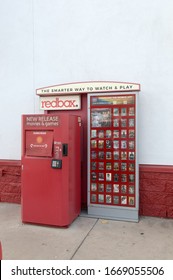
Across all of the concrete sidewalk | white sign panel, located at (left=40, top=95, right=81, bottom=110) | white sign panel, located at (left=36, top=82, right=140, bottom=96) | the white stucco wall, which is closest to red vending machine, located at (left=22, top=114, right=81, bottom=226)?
the concrete sidewalk

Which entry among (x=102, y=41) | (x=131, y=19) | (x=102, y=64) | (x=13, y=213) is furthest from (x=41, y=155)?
(x=131, y=19)

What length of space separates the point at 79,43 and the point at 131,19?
1.05m

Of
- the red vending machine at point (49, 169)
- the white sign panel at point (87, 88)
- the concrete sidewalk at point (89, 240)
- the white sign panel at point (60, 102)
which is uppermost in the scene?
the white sign panel at point (87, 88)

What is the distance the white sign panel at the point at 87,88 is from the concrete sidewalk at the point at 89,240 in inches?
91.6

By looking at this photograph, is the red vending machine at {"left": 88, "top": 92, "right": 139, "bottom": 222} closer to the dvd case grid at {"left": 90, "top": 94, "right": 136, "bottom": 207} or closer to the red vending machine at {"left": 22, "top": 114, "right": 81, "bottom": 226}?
the dvd case grid at {"left": 90, "top": 94, "right": 136, "bottom": 207}

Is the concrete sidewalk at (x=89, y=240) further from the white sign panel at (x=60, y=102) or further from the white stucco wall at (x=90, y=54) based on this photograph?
the white sign panel at (x=60, y=102)

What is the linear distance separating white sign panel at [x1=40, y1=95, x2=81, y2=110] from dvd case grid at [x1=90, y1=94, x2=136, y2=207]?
0.37 meters

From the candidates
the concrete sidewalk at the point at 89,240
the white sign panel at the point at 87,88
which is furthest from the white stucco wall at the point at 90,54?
the concrete sidewalk at the point at 89,240

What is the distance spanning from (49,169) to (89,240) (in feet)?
4.02

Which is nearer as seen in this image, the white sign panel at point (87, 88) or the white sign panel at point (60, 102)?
the white sign panel at point (87, 88)

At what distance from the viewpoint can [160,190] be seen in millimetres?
4352

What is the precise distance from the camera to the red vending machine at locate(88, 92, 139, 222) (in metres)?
4.25

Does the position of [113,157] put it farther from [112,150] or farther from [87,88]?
[87,88]

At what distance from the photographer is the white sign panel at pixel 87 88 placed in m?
4.28
